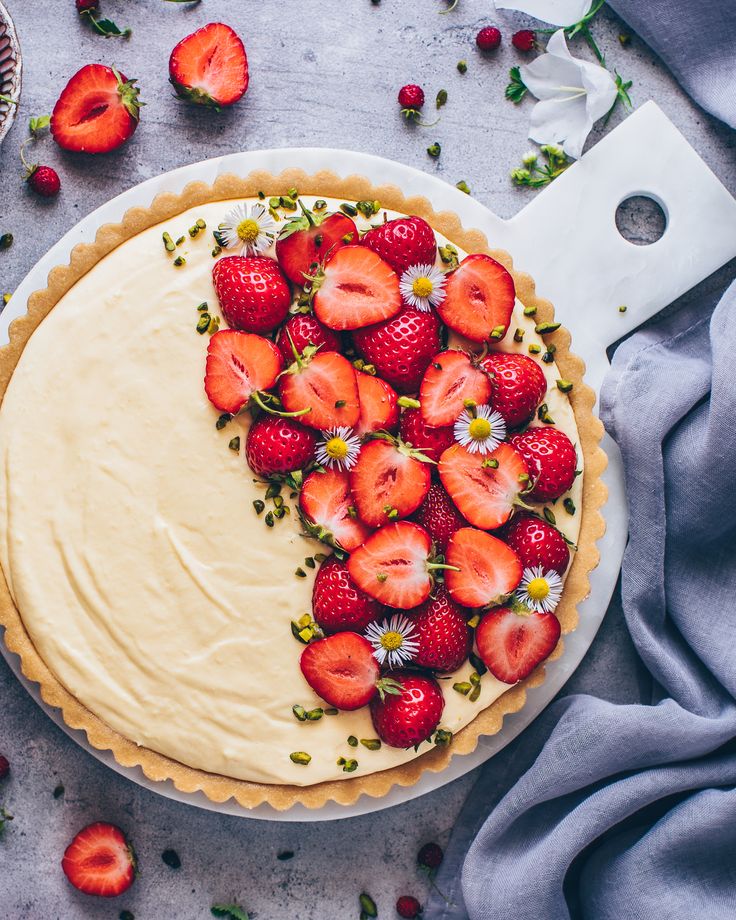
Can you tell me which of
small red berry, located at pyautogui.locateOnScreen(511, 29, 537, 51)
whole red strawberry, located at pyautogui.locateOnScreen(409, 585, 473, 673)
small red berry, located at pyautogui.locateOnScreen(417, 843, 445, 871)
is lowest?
small red berry, located at pyautogui.locateOnScreen(417, 843, 445, 871)

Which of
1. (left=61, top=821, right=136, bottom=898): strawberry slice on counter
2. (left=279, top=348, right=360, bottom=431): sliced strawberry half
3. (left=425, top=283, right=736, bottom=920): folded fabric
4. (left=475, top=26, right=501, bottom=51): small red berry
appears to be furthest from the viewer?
(left=475, top=26, right=501, bottom=51): small red berry

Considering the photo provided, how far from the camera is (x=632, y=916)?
2859mm

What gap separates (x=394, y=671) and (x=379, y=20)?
2.21 metres

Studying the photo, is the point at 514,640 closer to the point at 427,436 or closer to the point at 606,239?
the point at 427,436

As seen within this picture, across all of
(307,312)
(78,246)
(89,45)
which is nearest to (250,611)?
(307,312)

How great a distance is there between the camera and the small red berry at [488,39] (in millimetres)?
3111

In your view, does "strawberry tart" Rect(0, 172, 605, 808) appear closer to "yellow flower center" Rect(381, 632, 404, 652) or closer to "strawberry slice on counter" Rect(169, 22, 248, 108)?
"yellow flower center" Rect(381, 632, 404, 652)

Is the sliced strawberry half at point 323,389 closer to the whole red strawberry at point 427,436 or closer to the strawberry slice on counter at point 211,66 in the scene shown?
the whole red strawberry at point 427,436

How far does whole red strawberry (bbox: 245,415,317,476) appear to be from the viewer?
8.59 ft

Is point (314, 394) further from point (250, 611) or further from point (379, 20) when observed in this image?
point (379, 20)

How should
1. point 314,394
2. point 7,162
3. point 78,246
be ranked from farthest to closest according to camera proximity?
point 7,162 → point 78,246 → point 314,394

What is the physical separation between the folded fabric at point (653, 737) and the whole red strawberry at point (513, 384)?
17.0 inches

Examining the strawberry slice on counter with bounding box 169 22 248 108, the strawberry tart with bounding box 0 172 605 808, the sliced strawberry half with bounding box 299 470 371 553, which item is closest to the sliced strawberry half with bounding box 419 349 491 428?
the strawberry tart with bounding box 0 172 605 808

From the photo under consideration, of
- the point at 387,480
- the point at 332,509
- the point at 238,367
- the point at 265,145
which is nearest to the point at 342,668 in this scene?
the point at 332,509
